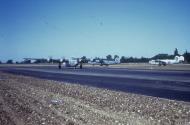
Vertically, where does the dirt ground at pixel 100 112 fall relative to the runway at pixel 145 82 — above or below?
below

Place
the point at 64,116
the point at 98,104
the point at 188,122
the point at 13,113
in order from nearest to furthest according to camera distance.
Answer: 1. the point at 188,122
2. the point at 64,116
3. the point at 13,113
4. the point at 98,104

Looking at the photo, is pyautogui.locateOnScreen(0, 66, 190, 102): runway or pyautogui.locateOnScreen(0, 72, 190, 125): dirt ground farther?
pyautogui.locateOnScreen(0, 66, 190, 102): runway

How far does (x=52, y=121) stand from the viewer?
10781mm

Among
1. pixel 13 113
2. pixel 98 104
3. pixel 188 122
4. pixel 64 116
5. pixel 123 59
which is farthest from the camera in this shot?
pixel 123 59

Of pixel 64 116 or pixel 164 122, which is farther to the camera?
pixel 64 116

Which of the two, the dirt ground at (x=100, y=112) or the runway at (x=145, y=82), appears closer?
the dirt ground at (x=100, y=112)

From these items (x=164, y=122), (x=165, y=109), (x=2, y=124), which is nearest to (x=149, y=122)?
(x=164, y=122)

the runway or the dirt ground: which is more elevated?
the runway

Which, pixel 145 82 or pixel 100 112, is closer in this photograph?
pixel 100 112

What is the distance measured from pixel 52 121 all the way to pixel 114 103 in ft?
16.0

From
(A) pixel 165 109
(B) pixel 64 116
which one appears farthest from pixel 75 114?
(A) pixel 165 109

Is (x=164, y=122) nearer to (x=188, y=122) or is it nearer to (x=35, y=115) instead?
(x=188, y=122)

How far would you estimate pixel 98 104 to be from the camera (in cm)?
1477

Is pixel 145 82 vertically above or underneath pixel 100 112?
above
